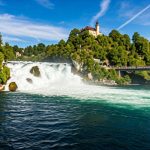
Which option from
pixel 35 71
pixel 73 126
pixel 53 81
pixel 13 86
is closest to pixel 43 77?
pixel 35 71

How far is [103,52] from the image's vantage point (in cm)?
11400

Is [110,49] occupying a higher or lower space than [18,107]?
higher

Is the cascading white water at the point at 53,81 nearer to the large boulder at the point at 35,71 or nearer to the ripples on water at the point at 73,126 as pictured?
the large boulder at the point at 35,71

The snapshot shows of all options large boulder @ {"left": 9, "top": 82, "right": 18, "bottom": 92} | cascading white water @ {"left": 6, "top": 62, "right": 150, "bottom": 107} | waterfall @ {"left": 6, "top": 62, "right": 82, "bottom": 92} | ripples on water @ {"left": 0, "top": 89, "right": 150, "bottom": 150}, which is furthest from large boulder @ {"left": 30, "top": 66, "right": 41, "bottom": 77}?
ripples on water @ {"left": 0, "top": 89, "right": 150, "bottom": 150}

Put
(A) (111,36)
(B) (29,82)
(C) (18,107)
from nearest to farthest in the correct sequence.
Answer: (C) (18,107), (B) (29,82), (A) (111,36)

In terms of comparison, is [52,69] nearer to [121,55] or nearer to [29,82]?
[29,82]

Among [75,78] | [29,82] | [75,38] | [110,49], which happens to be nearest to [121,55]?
[110,49]

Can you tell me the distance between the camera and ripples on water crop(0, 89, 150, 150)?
22828 millimetres

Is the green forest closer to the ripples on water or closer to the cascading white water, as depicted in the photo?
the cascading white water

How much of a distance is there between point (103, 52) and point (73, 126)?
87236mm

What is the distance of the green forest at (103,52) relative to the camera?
101 metres

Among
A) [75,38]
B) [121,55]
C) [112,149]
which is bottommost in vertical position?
[112,149]

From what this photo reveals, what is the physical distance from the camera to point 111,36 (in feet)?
445

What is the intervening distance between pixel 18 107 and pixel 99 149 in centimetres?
2006
